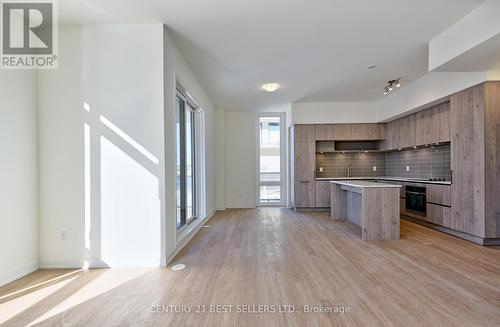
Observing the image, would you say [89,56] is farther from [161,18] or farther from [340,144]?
[340,144]

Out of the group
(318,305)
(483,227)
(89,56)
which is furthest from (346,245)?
(89,56)

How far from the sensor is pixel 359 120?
6.64 metres

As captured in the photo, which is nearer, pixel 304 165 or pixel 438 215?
pixel 438 215

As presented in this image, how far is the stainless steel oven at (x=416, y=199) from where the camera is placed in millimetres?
4794

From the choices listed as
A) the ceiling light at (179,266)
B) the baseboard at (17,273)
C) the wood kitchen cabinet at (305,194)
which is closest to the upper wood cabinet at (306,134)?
the wood kitchen cabinet at (305,194)

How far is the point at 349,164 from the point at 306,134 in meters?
1.58

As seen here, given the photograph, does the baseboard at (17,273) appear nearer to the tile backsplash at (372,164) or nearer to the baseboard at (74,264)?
the baseboard at (74,264)

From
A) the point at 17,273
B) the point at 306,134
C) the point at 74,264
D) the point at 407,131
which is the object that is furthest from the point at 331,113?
the point at 17,273

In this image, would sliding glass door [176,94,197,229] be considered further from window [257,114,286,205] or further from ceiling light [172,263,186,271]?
window [257,114,286,205]

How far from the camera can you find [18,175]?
2.66 meters

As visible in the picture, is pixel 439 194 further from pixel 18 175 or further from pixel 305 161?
pixel 18 175

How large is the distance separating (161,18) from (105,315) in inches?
121

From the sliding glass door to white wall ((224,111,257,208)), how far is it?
2.11 metres

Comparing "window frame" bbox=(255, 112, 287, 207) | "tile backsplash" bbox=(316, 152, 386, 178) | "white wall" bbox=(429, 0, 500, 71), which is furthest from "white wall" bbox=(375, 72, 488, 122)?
"window frame" bbox=(255, 112, 287, 207)
